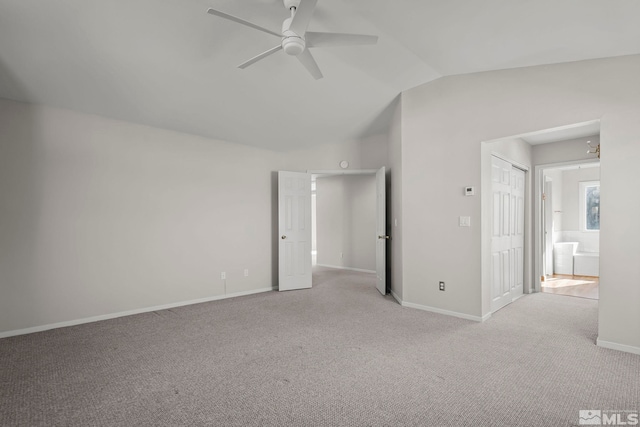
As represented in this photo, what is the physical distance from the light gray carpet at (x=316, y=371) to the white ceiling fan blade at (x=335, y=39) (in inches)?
104

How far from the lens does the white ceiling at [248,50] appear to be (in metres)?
2.53

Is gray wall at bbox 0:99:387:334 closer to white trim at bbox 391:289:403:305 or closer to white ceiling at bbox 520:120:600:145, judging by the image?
white trim at bbox 391:289:403:305

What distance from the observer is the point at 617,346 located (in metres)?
2.93

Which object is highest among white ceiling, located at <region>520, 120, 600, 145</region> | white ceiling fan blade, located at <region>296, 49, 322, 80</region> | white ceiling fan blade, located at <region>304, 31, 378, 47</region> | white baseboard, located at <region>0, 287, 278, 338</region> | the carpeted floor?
white ceiling fan blade, located at <region>304, 31, 378, 47</region>

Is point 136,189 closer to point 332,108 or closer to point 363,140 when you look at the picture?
point 332,108

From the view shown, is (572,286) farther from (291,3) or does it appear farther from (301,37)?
(291,3)

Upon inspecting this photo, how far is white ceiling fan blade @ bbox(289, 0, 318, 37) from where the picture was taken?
2.07 meters

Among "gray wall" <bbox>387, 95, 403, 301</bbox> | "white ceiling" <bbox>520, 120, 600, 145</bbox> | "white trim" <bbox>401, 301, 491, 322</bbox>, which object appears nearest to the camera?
"white trim" <bbox>401, 301, 491, 322</bbox>

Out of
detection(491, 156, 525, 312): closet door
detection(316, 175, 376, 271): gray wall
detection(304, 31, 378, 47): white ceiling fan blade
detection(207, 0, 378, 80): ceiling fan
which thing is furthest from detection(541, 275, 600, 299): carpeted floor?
detection(207, 0, 378, 80): ceiling fan

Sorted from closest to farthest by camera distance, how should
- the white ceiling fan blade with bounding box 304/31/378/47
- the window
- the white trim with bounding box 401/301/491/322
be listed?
the white ceiling fan blade with bounding box 304/31/378/47, the white trim with bounding box 401/301/491/322, the window

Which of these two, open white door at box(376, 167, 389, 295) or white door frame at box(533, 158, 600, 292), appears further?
white door frame at box(533, 158, 600, 292)

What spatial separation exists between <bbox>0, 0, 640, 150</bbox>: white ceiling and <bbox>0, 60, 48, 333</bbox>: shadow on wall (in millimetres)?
263

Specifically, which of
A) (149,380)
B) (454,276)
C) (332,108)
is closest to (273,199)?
(332,108)

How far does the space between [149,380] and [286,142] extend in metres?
4.05
